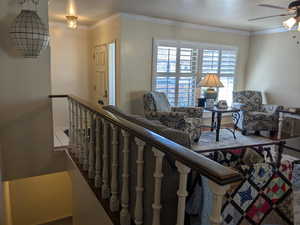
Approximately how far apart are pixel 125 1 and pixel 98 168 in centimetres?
275

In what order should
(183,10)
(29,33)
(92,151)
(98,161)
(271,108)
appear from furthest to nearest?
(271,108) < (183,10) < (29,33) < (92,151) < (98,161)

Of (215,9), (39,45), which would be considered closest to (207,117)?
(215,9)

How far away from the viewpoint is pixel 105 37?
518 cm

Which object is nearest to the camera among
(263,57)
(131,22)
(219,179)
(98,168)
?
(219,179)

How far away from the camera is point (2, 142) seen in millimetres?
3154

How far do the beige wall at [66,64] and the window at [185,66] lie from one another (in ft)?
6.42

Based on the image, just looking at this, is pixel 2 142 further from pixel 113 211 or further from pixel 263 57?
pixel 263 57

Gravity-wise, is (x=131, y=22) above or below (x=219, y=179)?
above

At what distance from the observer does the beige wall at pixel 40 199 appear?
4461 mm

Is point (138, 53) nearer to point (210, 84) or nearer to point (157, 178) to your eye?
point (210, 84)

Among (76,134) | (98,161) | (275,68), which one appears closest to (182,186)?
(98,161)

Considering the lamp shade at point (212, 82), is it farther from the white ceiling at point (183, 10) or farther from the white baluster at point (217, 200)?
the white baluster at point (217, 200)

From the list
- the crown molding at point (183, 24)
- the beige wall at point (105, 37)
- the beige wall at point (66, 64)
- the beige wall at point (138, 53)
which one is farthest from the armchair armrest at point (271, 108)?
the beige wall at point (66, 64)

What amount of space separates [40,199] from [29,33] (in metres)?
3.32
